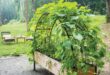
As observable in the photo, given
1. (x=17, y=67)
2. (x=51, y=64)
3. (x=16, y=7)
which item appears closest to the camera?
(x=51, y=64)

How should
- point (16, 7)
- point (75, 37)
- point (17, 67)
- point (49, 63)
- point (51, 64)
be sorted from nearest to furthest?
1. point (75, 37)
2. point (51, 64)
3. point (49, 63)
4. point (17, 67)
5. point (16, 7)

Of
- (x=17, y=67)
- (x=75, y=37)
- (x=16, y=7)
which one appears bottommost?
(x=16, y=7)

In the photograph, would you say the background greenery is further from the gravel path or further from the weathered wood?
the weathered wood

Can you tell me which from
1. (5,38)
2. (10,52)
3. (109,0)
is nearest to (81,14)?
(10,52)

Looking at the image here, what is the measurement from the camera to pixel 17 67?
8.50 m

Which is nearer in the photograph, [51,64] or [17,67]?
[51,64]

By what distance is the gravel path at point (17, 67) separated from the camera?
308 inches

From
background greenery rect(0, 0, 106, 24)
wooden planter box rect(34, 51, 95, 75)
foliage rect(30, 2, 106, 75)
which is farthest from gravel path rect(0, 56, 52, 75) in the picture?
background greenery rect(0, 0, 106, 24)

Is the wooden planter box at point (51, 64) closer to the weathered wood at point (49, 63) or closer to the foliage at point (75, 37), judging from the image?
the weathered wood at point (49, 63)

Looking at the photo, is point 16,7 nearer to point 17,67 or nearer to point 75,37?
point 17,67

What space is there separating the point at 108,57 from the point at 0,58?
4.12 m

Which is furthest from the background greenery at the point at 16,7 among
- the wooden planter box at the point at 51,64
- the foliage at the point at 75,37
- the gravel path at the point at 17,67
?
the foliage at the point at 75,37

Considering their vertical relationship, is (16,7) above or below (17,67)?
below

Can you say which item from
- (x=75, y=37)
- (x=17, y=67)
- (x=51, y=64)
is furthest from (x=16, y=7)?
(x=75, y=37)
